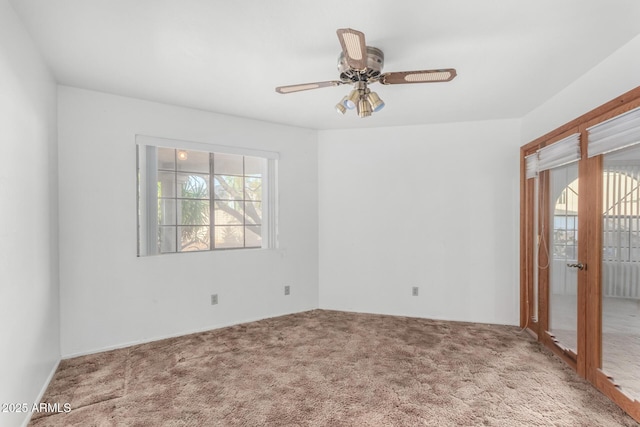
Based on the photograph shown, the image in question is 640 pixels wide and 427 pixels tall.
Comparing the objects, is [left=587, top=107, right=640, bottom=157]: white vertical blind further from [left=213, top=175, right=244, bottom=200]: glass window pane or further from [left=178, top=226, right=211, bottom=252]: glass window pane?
[left=178, top=226, right=211, bottom=252]: glass window pane

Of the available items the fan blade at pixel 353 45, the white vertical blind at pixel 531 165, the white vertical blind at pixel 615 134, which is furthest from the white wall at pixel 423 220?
the fan blade at pixel 353 45

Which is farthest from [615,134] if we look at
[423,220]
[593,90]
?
[423,220]

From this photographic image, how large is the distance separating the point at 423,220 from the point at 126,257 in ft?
11.0

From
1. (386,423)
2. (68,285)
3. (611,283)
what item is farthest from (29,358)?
(611,283)

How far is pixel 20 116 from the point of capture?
1824 millimetres

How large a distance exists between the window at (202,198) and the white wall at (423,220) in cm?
85

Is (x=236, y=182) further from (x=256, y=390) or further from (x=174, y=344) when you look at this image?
(x=256, y=390)

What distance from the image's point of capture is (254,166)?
3990 mm

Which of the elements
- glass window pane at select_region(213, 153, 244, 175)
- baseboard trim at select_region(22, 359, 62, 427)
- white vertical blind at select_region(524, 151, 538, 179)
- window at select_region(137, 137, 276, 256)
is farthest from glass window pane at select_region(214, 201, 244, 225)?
white vertical blind at select_region(524, 151, 538, 179)

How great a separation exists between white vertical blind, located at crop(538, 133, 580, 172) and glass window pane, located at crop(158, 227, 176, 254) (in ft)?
12.8

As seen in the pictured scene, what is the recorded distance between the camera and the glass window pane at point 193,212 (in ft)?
11.7

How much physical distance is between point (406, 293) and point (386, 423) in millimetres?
2163

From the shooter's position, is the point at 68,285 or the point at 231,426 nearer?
the point at 231,426

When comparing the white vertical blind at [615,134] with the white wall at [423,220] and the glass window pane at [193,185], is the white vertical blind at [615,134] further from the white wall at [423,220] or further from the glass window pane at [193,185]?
the glass window pane at [193,185]
